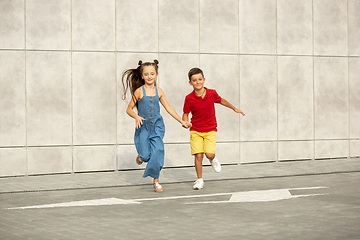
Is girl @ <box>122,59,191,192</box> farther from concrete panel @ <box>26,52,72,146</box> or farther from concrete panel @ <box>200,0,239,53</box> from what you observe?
concrete panel @ <box>200,0,239,53</box>

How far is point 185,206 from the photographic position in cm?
679

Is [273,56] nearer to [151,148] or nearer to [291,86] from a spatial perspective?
[291,86]

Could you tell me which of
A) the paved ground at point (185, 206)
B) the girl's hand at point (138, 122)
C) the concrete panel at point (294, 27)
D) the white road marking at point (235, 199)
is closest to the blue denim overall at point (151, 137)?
the girl's hand at point (138, 122)

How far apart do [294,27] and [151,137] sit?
577 centimetres

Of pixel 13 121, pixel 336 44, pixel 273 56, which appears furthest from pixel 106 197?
pixel 336 44

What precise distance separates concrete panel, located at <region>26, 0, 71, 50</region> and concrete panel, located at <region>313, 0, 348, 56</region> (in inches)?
231

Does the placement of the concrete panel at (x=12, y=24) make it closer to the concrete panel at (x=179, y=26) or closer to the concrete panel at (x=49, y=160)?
the concrete panel at (x=49, y=160)

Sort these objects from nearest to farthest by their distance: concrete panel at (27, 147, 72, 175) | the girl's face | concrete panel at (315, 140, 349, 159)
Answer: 1. the girl's face
2. concrete panel at (27, 147, 72, 175)
3. concrete panel at (315, 140, 349, 159)

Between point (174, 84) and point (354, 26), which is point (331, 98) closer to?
point (354, 26)

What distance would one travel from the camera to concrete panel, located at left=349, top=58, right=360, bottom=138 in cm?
1297

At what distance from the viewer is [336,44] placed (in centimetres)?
1285

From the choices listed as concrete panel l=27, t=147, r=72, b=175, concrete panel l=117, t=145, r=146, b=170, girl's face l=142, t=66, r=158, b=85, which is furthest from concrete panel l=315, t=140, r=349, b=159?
→ concrete panel l=27, t=147, r=72, b=175

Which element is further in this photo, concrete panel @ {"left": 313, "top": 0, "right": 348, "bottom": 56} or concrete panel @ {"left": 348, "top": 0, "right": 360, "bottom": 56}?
concrete panel @ {"left": 348, "top": 0, "right": 360, "bottom": 56}

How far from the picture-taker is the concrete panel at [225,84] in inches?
470
